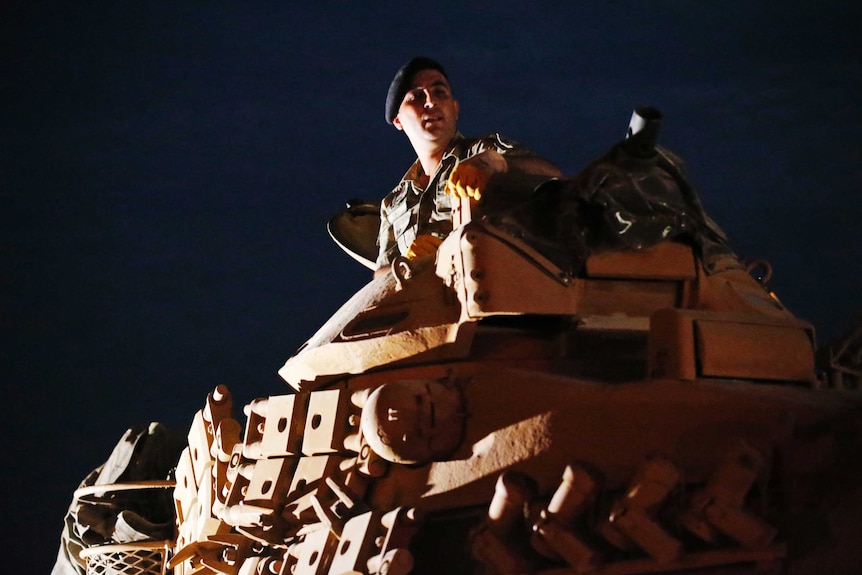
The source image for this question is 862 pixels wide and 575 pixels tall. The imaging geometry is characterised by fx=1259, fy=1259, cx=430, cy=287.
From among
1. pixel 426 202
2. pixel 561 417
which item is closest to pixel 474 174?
pixel 426 202

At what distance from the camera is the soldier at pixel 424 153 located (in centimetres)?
686

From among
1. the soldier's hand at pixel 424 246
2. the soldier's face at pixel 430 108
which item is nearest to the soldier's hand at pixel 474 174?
the soldier's hand at pixel 424 246

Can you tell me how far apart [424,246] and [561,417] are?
6.32ft

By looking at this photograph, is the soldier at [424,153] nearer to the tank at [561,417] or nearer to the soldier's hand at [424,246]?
the soldier's hand at [424,246]

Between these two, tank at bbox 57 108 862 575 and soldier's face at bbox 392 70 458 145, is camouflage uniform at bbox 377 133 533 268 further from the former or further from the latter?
tank at bbox 57 108 862 575

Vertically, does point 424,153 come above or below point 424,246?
above

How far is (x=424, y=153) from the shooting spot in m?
7.28

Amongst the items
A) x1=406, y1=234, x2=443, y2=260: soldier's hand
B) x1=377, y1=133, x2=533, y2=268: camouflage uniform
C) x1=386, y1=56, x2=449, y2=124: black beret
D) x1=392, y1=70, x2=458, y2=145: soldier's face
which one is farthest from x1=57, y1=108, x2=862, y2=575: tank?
x1=386, y1=56, x2=449, y2=124: black beret

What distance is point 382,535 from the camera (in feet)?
16.9

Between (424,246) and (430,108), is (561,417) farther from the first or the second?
(430,108)

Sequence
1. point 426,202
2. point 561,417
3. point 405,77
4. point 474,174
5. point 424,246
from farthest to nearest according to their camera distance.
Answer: point 405,77
point 426,202
point 424,246
point 474,174
point 561,417

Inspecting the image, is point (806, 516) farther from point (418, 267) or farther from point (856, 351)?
point (856, 351)

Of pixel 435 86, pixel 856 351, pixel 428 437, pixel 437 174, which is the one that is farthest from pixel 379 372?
pixel 856 351

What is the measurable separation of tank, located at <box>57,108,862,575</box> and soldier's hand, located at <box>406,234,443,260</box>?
356 mm
